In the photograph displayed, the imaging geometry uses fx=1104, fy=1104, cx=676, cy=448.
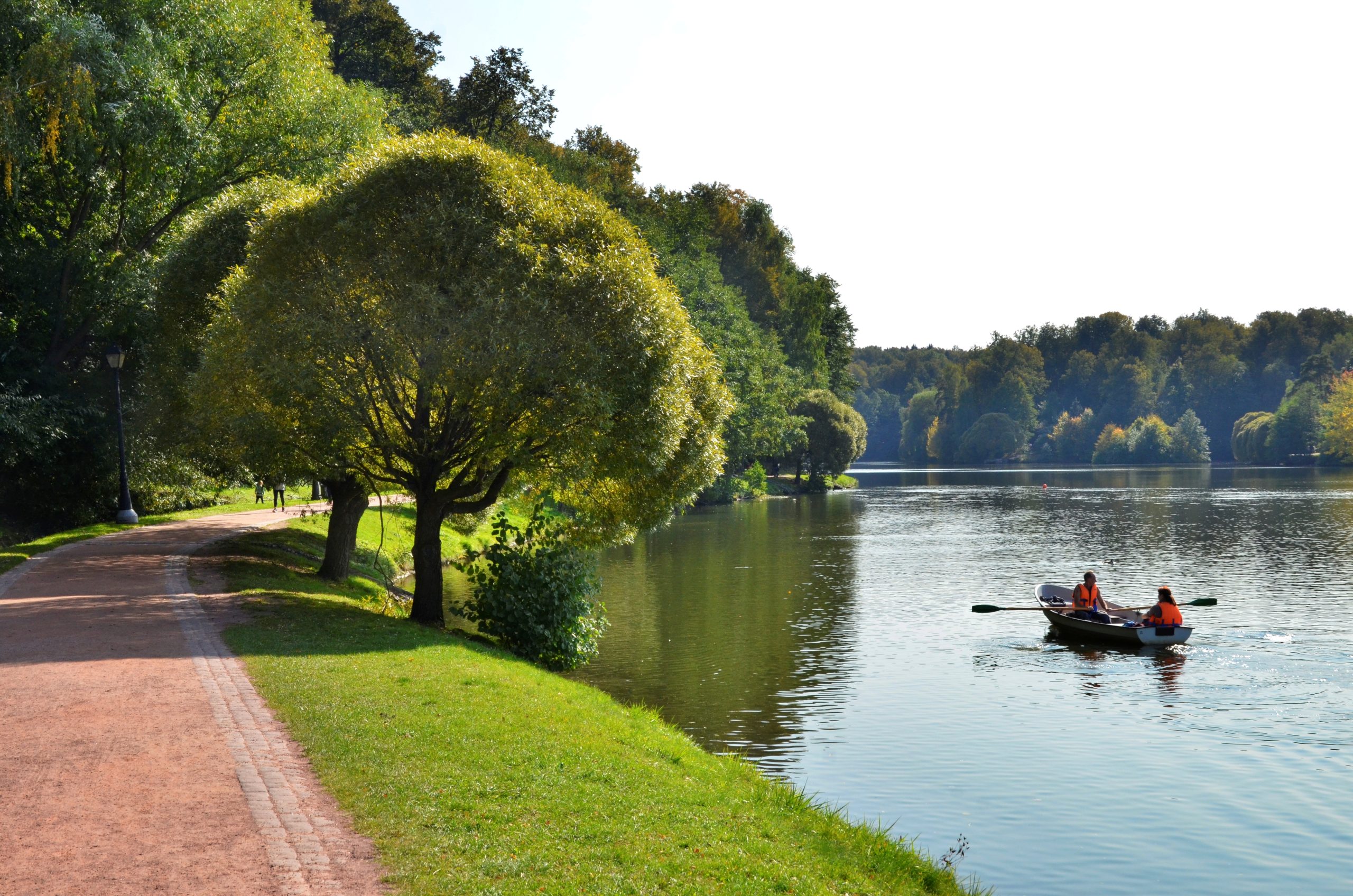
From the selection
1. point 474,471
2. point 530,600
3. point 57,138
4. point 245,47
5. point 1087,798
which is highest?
point 245,47

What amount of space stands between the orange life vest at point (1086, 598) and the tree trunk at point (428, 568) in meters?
15.7

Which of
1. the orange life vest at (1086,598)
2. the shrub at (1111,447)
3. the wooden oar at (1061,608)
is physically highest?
the shrub at (1111,447)

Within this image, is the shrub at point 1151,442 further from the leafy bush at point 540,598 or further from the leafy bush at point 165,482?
the leafy bush at point 540,598

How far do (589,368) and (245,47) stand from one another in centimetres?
1970

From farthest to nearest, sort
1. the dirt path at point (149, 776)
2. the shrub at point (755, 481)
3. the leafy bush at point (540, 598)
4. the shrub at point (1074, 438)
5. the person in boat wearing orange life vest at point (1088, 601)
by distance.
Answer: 1. the shrub at point (1074, 438)
2. the shrub at point (755, 481)
3. the person in boat wearing orange life vest at point (1088, 601)
4. the leafy bush at point (540, 598)
5. the dirt path at point (149, 776)

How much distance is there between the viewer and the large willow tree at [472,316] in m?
21.1

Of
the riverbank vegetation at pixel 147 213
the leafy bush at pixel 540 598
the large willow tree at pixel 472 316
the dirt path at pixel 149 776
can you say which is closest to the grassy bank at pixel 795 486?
the riverbank vegetation at pixel 147 213

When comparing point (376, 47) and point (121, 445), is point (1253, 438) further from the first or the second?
point (121, 445)

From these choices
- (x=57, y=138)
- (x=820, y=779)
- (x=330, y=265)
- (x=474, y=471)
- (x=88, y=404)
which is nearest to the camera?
(x=820, y=779)

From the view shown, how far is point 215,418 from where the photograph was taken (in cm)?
2298

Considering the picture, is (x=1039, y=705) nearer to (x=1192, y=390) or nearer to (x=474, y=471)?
(x=474, y=471)

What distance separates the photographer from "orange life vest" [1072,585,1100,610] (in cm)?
2773

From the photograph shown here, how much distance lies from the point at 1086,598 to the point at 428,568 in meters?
16.2

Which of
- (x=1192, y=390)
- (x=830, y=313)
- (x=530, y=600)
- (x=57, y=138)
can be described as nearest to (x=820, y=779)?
(x=530, y=600)
